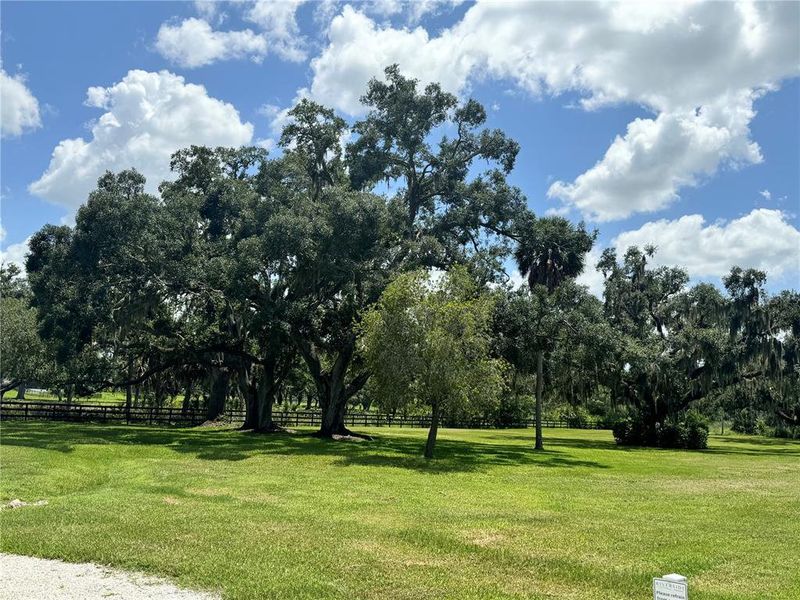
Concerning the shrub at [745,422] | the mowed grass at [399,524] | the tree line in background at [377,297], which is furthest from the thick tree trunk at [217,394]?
the shrub at [745,422]

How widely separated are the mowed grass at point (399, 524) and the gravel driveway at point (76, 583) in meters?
0.27

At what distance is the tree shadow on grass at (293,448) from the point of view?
21953 millimetres

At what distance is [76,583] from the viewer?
731 centimetres

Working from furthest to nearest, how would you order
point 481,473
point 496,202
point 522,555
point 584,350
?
point 496,202
point 584,350
point 481,473
point 522,555

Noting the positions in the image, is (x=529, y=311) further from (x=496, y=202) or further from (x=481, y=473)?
(x=481, y=473)

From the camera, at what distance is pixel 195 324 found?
3684 centimetres

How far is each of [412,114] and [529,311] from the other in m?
11.8

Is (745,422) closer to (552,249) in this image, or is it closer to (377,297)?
(552,249)

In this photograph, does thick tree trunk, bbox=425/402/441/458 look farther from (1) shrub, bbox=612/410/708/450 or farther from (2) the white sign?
(1) shrub, bbox=612/410/708/450

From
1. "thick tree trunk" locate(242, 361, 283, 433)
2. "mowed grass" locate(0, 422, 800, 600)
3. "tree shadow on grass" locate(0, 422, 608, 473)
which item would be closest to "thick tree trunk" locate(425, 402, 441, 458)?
"tree shadow on grass" locate(0, 422, 608, 473)

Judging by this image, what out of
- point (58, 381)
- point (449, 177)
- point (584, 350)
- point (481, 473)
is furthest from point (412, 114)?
point (58, 381)

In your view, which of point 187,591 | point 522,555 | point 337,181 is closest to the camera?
point 187,591

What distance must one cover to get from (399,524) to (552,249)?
2326 centimetres

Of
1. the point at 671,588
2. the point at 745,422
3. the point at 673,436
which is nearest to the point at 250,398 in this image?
the point at 673,436
